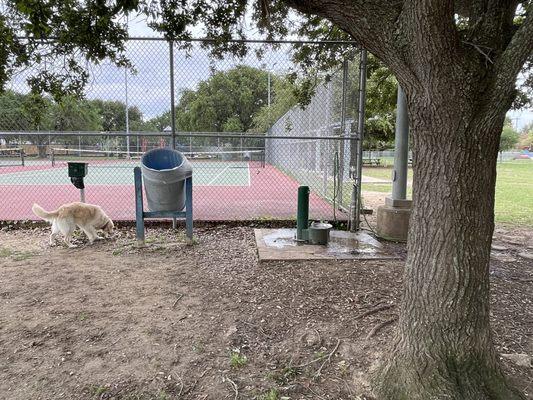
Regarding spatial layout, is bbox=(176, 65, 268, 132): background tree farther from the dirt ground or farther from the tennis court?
the dirt ground

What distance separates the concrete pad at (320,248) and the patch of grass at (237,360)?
2203 millimetres

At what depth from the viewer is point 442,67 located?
212 cm

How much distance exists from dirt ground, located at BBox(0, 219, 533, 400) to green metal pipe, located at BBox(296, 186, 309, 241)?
34.6 inches

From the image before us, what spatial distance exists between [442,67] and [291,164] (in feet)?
46.3

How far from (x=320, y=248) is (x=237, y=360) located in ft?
9.74

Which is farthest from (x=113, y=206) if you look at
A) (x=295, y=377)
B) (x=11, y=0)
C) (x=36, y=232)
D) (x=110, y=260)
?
(x=295, y=377)

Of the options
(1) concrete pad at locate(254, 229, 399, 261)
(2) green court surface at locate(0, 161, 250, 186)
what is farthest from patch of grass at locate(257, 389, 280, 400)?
(2) green court surface at locate(0, 161, 250, 186)

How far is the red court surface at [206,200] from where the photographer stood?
8170mm

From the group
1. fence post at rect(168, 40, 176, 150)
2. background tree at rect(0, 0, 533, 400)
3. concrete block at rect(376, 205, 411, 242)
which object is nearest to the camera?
background tree at rect(0, 0, 533, 400)

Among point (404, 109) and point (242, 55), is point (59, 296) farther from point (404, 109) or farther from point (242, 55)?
point (404, 109)

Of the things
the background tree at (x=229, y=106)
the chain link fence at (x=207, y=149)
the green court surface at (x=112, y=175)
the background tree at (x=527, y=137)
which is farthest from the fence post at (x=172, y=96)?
the background tree at (x=527, y=137)

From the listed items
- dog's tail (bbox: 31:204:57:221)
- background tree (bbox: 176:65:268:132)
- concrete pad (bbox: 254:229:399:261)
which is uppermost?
background tree (bbox: 176:65:268:132)

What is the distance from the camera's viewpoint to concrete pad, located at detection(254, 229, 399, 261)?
17.1ft

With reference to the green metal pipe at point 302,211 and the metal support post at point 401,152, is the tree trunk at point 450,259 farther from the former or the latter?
the metal support post at point 401,152
